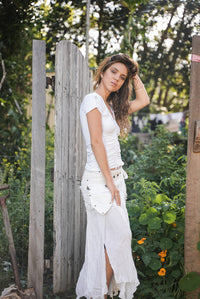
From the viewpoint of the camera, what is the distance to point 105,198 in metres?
2.30

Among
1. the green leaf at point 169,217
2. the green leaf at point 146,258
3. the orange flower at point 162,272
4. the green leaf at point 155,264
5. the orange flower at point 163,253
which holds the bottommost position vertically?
the orange flower at point 162,272

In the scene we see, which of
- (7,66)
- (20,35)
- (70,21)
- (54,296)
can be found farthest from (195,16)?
(54,296)

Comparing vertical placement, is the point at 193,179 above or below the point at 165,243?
above

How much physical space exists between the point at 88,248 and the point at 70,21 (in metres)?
3.51

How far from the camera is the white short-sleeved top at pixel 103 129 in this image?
2.29 metres

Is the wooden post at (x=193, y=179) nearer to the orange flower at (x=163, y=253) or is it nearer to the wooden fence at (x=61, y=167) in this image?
the orange flower at (x=163, y=253)

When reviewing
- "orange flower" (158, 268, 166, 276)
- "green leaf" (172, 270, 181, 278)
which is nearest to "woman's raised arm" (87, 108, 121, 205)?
"orange flower" (158, 268, 166, 276)

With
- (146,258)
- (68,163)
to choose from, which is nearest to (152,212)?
(146,258)

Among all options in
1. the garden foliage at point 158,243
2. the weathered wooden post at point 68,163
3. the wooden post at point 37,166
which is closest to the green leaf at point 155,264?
the garden foliage at point 158,243

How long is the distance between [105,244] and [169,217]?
2.18 feet

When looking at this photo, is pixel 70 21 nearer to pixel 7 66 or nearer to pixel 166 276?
pixel 7 66

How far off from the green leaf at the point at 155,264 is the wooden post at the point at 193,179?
233 millimetres

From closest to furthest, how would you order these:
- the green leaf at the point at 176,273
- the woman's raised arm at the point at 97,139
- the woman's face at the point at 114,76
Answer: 1. the woman's raised arm at the point at 97,139
2. the woman's face at the point at 114,76
3. the green leaf at the point at 176,273

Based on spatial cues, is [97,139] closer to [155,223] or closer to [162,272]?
[155,223]
